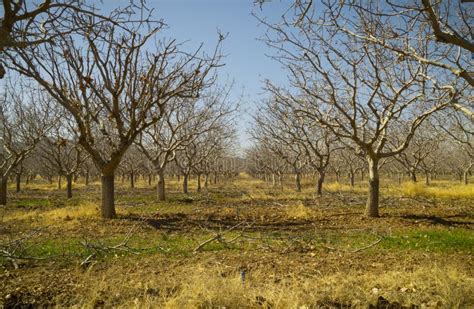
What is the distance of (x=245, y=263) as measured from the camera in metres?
5.55

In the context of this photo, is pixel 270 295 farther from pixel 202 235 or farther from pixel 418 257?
pixel 202 235

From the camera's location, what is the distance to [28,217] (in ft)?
35.4

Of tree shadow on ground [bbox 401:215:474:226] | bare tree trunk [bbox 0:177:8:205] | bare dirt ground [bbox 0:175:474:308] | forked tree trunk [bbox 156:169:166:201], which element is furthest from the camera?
forked tree trunk [bbox 156:169:166:201]

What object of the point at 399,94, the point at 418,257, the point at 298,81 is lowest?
the point at 418,257

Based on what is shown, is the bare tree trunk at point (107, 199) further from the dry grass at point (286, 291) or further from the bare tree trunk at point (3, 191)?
the bare tree trunk at point (3, 191)

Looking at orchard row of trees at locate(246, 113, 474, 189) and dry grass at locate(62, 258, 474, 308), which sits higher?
orchard row of trees at locate(246, 113, 474, 189)

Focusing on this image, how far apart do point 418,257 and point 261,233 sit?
11.2 feet

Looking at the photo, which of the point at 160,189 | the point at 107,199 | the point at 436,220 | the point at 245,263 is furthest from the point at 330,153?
the point at 245,263

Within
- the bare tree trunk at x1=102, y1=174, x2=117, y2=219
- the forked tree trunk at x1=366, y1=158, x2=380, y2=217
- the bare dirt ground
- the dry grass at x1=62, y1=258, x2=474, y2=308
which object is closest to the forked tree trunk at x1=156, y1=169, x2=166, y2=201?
the bare tree trunk at x1=102, y1=174, x2=117, y2=219

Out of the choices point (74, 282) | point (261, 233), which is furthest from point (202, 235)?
point (74, 282)

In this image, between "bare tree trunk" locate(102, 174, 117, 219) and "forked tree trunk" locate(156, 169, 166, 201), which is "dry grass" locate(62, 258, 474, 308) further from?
"forked tree trunk" locate(156, 169, 166, 201)

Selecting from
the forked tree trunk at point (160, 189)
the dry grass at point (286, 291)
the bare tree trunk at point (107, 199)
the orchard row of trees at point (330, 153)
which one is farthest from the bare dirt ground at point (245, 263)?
the forked tree trunk at point (160, 189)

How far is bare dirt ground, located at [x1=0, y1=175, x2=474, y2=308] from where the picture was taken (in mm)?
3842

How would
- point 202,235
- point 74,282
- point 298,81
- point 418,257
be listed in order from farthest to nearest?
point 298,81 → point 202,235 → point 418,257 → point 74,282
